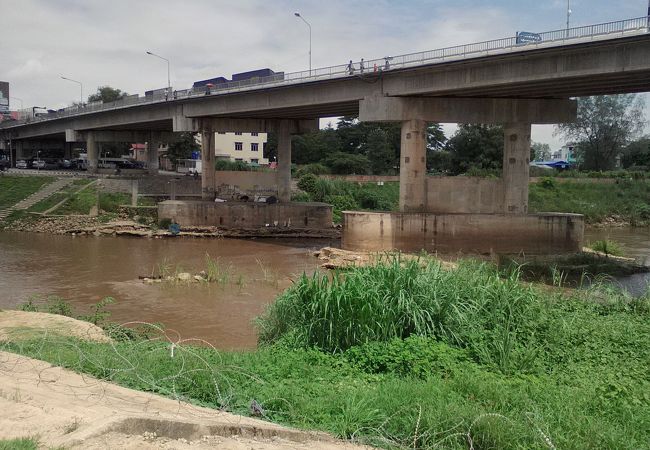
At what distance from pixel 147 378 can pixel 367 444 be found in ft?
11.7

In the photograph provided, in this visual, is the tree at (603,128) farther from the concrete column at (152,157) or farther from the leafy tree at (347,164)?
the concrete column at (152,157)

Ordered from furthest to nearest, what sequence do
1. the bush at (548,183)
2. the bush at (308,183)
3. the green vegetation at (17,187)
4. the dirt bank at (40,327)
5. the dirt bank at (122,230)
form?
the bush at (548,183) < the bush at (308,183) < the green vegetation at (17,187) < the dirt bank at (122,230) < the dirt bank at (40,327)

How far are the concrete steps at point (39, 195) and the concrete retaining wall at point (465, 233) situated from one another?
3335 cm

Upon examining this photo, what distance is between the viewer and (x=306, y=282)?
39.7ft

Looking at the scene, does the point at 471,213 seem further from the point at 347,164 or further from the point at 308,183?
the point at 347,164

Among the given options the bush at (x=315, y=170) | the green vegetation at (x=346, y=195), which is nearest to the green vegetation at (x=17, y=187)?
the green vegetation at (x=346, y=195)

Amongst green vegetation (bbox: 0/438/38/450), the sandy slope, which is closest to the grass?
the sandy slope

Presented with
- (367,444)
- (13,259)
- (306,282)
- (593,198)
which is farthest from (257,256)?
(593,198)

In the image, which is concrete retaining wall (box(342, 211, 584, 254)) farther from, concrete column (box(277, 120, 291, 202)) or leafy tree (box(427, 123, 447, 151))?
leafy tree (box(427, 123, 447, 151))

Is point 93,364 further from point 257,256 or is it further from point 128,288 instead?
point 257,256

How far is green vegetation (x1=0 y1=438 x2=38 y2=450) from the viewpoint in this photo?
16.8 ft

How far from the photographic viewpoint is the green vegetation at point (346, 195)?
194ft

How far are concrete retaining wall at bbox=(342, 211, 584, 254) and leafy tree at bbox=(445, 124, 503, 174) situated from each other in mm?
39070

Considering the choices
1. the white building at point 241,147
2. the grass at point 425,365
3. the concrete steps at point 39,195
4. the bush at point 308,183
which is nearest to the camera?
the grass at point 425,365
